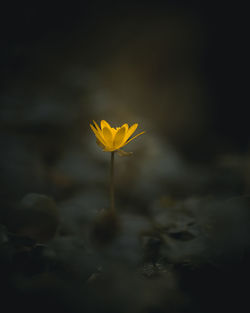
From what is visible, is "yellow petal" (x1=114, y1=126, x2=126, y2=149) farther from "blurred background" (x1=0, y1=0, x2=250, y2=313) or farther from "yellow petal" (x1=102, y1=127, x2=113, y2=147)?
"blurred background" (x1=0, y1=0, x2=250, y2=313)

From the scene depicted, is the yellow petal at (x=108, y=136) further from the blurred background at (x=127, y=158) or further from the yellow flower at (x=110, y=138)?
the blurred background at (x=127, y=158)

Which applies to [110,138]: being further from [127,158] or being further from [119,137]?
[127,158]

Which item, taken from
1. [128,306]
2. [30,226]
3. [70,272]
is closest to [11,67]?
[30,226]

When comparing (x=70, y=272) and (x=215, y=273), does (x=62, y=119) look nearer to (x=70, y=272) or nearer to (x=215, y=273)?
(x=70, y=272)

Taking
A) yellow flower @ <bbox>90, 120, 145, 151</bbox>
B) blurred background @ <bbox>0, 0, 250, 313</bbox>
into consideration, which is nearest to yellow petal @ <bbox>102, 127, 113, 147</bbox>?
yellow flower @ <bbox>90, 120, 145, 151</bbox>

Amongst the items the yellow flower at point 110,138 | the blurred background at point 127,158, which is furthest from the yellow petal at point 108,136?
the blurred background at point 127,158

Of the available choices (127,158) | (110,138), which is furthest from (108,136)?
(127,158)
